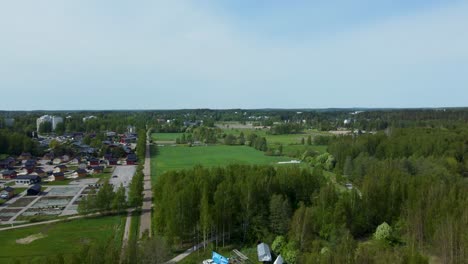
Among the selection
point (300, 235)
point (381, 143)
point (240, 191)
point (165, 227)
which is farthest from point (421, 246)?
point (381, 143)

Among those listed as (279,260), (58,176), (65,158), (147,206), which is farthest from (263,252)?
(65,158)

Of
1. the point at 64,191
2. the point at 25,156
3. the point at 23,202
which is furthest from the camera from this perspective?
the point at 25,156

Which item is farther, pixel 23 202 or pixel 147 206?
pixel 23 202

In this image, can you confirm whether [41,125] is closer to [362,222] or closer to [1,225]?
[1,225]

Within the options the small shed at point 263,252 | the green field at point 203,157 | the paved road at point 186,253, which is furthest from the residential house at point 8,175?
the small shed at point 263,252

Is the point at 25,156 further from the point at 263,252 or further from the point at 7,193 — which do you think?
the point at 263,252

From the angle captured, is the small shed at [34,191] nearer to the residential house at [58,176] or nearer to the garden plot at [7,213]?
the garden plot at [7,213]
